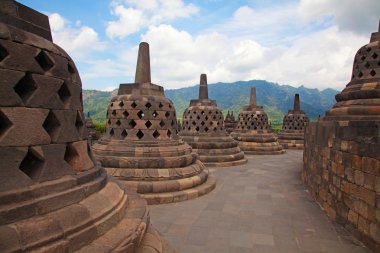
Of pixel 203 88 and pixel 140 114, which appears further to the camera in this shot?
pixel 203 88

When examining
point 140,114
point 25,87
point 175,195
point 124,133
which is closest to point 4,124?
point 25,87

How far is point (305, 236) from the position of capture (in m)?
4.59

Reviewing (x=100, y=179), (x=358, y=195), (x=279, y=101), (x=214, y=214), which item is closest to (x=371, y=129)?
(x=358, y=195)

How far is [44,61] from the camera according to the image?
235 cm

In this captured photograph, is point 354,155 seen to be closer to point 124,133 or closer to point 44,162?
point 44,162

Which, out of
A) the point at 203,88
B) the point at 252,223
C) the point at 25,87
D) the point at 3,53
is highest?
the point at 203,88

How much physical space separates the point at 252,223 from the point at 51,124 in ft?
13.1

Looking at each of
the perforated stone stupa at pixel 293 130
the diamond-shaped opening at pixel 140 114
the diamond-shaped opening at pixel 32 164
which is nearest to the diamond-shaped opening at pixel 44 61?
the diamond-shaped opening at pixel 32 164

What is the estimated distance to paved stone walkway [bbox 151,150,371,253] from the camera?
421 centimetres

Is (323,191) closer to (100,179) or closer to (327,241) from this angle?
(327,241)

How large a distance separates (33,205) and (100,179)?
0.85 m

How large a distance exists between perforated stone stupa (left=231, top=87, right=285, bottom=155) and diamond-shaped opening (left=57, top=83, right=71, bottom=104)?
13.9m

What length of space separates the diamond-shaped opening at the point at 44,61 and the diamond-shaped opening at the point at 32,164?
0.70 meters

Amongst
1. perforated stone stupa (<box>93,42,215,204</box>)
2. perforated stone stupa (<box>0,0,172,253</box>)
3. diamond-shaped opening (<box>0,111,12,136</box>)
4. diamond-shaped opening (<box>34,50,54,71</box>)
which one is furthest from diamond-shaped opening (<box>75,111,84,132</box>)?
perforated stone stupa (<box>93,42,215,204</box>)
